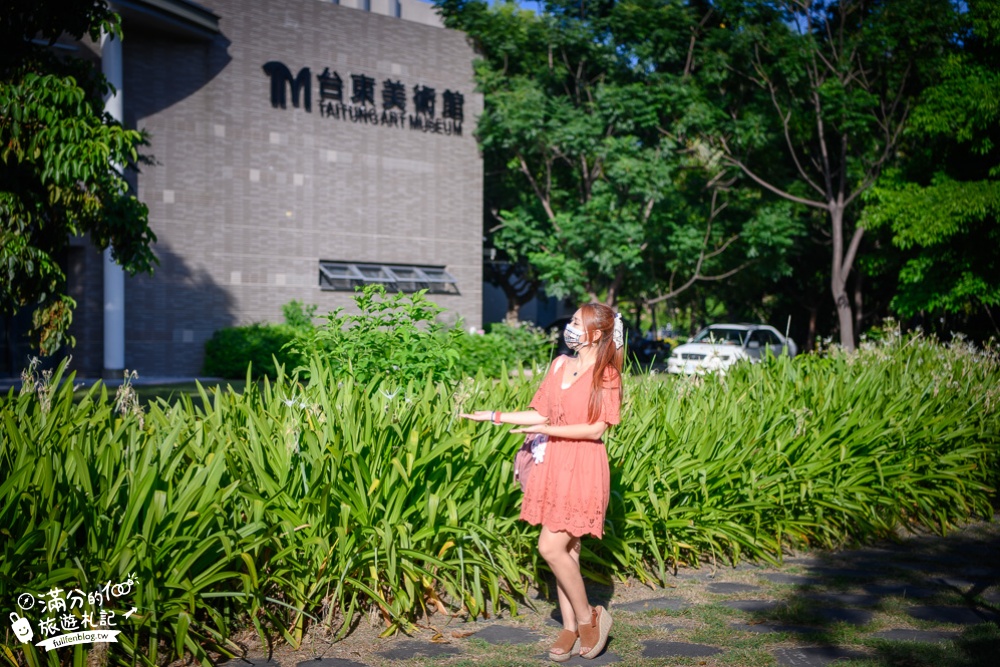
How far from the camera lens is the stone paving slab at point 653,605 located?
550 cm

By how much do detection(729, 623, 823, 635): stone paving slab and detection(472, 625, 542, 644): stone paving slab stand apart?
3.73 feet

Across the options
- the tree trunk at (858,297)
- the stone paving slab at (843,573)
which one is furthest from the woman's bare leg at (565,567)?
the tree trunk at (858,297)

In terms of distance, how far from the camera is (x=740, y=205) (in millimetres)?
30125

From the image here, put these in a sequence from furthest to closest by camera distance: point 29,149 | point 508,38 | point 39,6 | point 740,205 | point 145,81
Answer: point 740,205, point 508,38, point 145,81, point 39,6, point 29,149

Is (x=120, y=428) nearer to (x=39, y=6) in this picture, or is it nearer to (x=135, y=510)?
(x=135, y=510)

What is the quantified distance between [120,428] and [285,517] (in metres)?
1.07

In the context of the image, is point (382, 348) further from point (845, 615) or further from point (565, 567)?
point (845, 615)

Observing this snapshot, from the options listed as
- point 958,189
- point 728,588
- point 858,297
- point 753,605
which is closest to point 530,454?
point 753,605

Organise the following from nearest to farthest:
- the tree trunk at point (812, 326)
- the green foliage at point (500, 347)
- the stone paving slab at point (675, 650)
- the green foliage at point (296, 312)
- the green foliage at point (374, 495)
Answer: the green foliage at point (374, 495) < the stone paving slab at point (675, 650) < the green foliage at point (500, 347) < the green foliage at point (296, 312) < the tree trunk at point (812, 326)

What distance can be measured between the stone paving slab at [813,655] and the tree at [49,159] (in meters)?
7.14

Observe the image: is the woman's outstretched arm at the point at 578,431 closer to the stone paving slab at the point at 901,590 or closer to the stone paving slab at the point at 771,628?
the stone paving slab at the point at 771,628

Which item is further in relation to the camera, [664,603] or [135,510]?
[664,603]

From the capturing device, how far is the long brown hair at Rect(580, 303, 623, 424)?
4.58 m

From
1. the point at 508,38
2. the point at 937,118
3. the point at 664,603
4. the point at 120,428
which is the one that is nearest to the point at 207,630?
the point at 120,428
